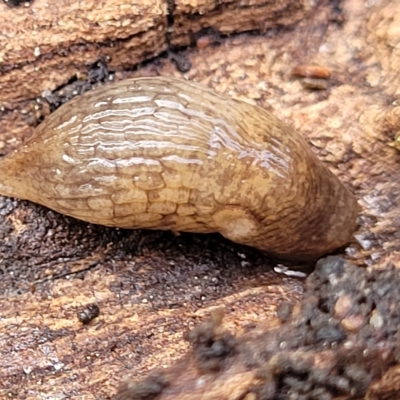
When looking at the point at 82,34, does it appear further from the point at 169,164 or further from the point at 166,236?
the point at 166,236

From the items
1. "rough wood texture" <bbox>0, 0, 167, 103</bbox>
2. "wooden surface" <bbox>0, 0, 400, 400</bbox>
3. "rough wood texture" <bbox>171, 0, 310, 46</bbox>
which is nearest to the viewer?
"wooden surface" <bbox>0, 0, 400, 400</bbox>

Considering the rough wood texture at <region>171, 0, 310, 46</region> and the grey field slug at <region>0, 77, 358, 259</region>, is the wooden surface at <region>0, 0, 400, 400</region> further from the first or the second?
the grey field slug at <region>0, 77, 358, 259</region>

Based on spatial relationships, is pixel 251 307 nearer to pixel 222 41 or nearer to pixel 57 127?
pixel 57 127

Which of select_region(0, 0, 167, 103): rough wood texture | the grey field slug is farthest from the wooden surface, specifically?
the grey field slug

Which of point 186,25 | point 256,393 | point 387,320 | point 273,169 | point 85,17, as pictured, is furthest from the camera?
point 186,25

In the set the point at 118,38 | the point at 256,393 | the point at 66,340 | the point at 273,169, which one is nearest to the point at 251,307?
the point at 256,393

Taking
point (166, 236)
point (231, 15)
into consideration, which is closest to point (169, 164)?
point (166, 236)
